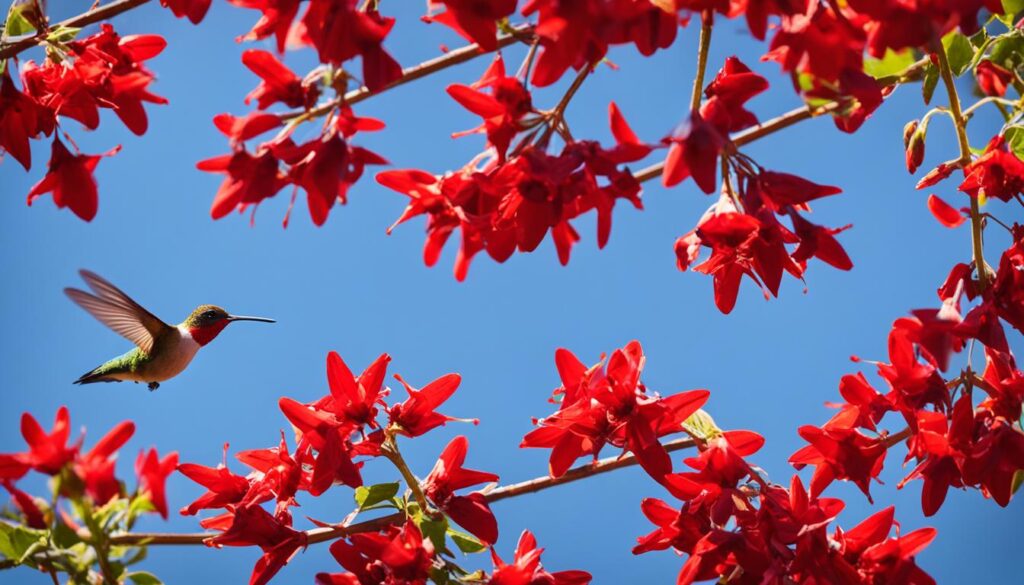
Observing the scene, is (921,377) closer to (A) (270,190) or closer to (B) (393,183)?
(B) (393,183)

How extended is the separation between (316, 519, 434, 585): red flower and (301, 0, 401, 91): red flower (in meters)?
0.65

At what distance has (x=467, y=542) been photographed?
1.81 metres

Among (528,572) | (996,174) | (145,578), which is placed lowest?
(145,578)

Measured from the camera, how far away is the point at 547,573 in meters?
1.72

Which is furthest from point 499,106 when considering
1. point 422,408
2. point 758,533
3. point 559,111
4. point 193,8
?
point 758,533

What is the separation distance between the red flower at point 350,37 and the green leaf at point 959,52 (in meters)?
1.10

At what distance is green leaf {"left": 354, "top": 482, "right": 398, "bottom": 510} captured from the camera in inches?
69.6

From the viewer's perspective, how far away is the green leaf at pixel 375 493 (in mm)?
1768

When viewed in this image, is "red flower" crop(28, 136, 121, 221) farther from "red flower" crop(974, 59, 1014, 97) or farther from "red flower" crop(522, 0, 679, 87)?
"red flower" crop(974, 59, 1014, 97)

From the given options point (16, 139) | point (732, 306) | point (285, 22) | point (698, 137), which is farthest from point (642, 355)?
point (16, 139)

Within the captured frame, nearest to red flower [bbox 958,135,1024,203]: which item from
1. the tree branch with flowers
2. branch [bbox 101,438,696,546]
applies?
the tree branch with flowers

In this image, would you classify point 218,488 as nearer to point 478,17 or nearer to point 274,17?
point 274,17

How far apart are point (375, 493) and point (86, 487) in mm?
495

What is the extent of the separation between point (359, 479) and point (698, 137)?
74cm
